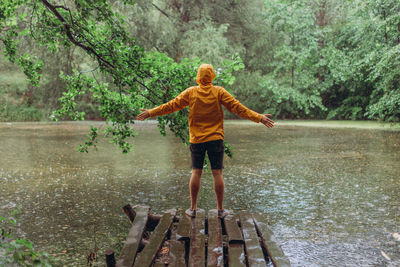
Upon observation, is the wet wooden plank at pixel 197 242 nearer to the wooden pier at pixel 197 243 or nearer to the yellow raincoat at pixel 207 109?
the wooden pier at pixel 197 243

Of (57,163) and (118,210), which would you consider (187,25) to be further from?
(118,210)

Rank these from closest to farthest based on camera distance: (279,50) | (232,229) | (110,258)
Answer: (110,258), (232,229), (279,50)

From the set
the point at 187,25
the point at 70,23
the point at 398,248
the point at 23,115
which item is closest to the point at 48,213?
the point at 70,23

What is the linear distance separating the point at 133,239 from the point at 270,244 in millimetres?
1285

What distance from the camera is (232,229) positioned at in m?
3.88

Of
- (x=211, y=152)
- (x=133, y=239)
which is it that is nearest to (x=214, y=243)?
(x=133, y=239)

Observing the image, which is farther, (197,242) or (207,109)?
(207,109)

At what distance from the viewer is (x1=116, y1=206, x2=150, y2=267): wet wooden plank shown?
10.6 ft

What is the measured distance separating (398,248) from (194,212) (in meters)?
2.18

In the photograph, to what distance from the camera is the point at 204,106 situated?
430 cm

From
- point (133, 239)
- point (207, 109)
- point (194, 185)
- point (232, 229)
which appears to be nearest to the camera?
point (133, 239)

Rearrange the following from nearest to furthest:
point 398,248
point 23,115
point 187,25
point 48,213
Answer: point 398,248
point 48,213
point 187,25
point 23,115

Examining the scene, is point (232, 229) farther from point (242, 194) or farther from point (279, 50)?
point (279, 50)

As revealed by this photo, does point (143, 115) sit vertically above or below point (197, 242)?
above
